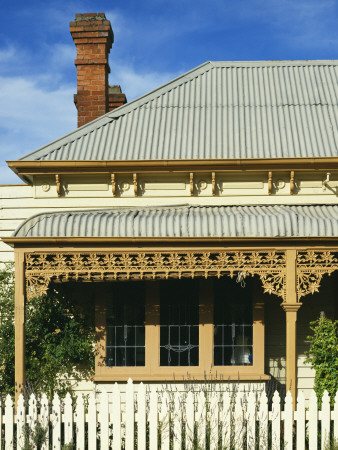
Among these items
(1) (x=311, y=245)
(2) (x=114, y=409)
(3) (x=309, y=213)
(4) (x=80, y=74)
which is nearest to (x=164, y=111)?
(4) (x=80, y=74)

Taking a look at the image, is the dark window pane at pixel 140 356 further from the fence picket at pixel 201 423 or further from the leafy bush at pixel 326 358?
the fence picket at pixel 201 423

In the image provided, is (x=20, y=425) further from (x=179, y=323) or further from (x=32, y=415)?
(x=179, y=323)

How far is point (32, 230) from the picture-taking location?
9617 millimetres

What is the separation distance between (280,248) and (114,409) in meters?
3.53

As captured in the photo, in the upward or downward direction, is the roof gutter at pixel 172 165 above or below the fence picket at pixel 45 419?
above

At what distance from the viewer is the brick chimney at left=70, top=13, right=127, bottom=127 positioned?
44.5 feet

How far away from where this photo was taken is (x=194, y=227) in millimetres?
9680

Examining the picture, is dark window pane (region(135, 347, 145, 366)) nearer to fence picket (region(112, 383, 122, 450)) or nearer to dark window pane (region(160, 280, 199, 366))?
dark window pane (region(160, 280, 199, 366))

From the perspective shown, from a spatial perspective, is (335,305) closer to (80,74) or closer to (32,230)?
(32,230)

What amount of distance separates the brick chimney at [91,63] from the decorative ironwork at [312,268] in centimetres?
620

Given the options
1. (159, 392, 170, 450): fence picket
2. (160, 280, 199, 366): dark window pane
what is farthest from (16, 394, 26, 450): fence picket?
(160, 280, 199, 366): dark window pane

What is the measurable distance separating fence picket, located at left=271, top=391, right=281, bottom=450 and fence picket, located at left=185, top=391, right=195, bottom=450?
1.02 m

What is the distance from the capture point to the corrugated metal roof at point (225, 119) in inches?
454

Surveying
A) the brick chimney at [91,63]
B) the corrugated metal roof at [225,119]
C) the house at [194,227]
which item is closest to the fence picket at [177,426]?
the house at [194,227]
